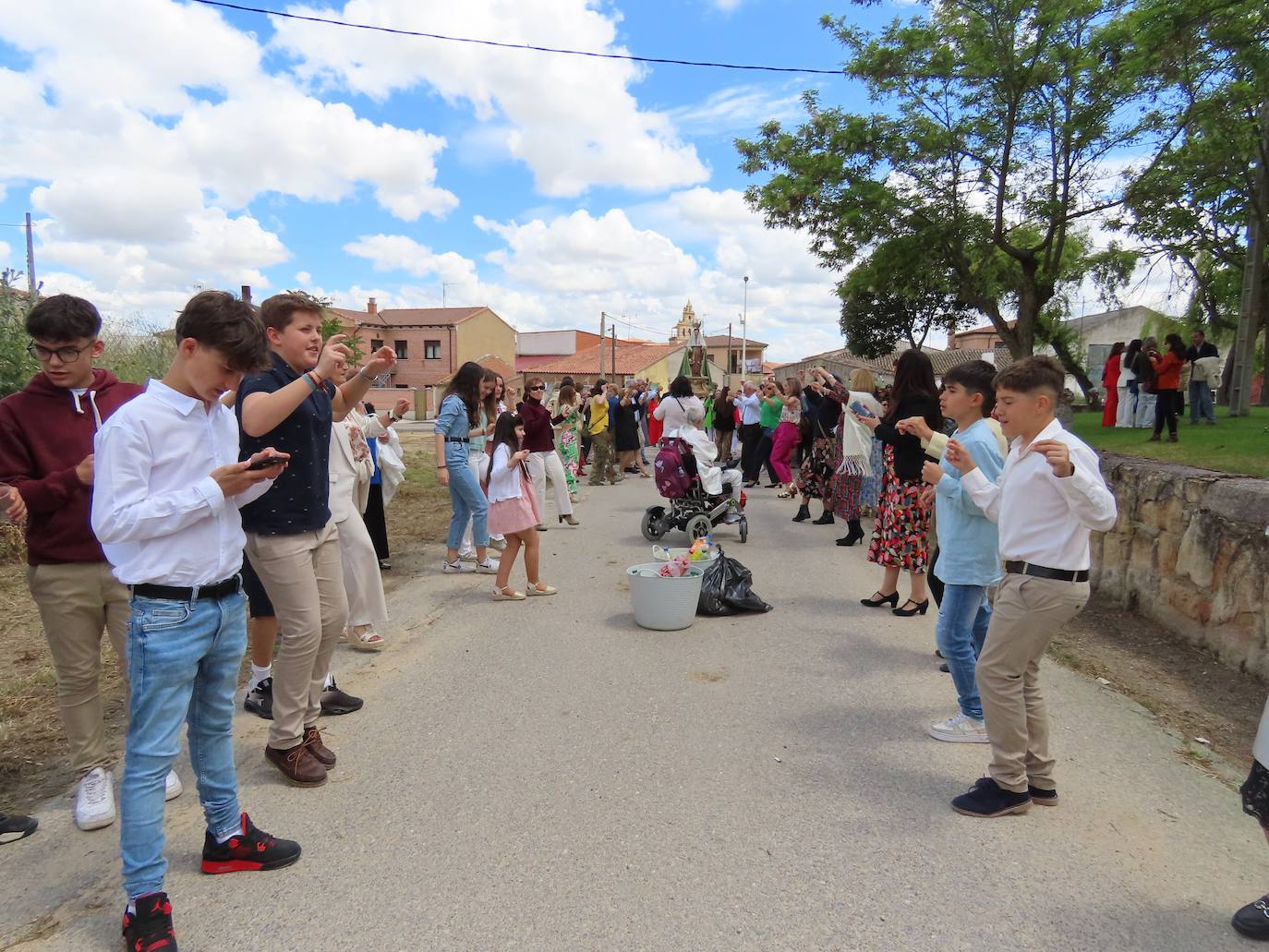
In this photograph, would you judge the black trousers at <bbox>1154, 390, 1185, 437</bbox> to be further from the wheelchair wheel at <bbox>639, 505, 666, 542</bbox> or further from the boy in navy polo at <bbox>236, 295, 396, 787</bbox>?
the boy in navy polo at <bbox>236, 295, 396, 787</bbox>

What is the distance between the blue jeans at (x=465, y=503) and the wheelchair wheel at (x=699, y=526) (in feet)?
7.62

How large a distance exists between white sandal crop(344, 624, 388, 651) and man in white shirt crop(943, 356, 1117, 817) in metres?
3.67

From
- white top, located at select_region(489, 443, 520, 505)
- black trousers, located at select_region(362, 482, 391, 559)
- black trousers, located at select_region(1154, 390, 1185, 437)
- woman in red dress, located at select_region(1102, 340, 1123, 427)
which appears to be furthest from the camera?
woman in red dress, located at select_region(1102, 340, 1123, 427)

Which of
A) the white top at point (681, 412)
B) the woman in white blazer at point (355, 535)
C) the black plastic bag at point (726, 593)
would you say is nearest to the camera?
the woman in white blazer at point (355, 535)

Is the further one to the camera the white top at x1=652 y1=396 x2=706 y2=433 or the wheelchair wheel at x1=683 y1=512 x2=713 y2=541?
the white top at x1=652 y1=396 x2=706 y2=433

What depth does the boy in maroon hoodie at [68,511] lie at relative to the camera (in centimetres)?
299

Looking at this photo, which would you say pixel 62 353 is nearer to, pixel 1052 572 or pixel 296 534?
pixel 296 534

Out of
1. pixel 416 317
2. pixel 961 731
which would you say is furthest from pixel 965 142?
pixel 416 317

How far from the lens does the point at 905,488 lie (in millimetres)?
5926

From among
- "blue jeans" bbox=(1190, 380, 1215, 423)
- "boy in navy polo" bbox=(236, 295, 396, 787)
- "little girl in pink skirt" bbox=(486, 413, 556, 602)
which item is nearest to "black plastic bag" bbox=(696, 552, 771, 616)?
"little girl in pink skirt" bbox=(486, 413, 556, 602)

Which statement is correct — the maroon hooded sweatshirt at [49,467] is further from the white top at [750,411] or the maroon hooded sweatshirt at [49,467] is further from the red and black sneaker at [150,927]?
the white top at [750,411]

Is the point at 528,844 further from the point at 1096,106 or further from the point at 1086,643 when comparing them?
the point at 1096,106

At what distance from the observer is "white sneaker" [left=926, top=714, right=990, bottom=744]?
386cm

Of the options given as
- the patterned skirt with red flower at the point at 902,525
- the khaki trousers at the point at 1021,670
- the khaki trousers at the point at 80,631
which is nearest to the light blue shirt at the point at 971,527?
the khaki trousers at the point at 1021,670
